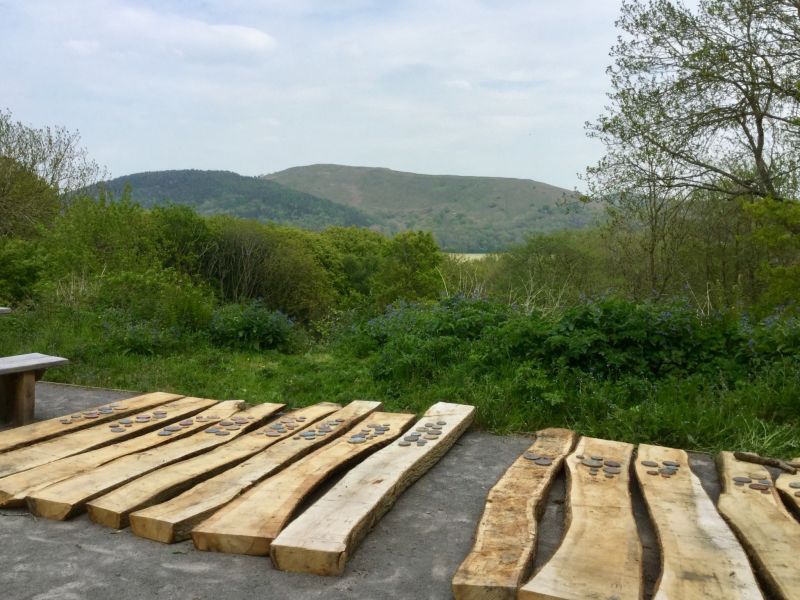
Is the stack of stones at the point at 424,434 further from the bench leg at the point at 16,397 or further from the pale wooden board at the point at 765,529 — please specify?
the bench leg at the point at 16,397

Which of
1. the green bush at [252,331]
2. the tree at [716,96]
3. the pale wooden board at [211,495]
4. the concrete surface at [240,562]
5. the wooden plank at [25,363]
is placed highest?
the tree at [716,96]

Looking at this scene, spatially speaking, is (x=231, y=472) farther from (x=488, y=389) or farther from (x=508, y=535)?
(x=488, y=389)

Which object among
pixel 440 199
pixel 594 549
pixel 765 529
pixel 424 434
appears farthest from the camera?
pixel 440 199

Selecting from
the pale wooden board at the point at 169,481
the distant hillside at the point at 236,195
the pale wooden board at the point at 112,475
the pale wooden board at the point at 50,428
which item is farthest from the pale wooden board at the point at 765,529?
the distant hillside at the point at 236,195

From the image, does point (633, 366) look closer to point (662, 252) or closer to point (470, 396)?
point (470, 396)

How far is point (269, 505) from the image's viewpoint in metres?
2.64

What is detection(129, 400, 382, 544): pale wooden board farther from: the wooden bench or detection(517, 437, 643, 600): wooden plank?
the wooden bench

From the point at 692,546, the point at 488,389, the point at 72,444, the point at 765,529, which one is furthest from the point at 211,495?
the point at 488,389

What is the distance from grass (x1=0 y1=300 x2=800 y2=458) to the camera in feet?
13.5

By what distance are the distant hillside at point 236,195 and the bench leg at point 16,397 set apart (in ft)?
178

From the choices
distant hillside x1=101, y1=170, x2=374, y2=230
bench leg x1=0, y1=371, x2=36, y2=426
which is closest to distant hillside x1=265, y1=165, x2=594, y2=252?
distant hillside x1=101, y1=170, x2=374, y2=230

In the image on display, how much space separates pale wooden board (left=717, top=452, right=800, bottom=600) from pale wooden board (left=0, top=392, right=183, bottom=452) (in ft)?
11.2

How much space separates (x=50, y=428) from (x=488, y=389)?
9.51 ft

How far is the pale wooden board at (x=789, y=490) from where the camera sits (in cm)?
283
